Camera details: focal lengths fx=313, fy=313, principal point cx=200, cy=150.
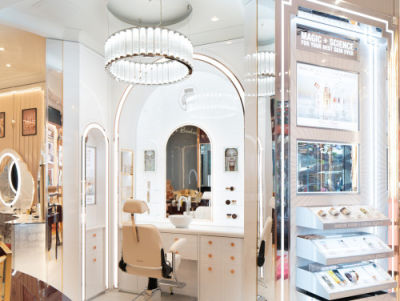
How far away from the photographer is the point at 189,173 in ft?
14.4

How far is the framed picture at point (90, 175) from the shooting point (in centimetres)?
398

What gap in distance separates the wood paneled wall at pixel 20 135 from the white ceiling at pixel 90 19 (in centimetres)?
78

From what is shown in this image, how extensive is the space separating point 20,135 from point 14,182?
53 cm

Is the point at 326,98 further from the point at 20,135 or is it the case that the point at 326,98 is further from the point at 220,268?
the point at 20,135

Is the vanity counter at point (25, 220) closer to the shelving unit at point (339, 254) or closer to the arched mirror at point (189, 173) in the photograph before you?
the arched mirror at point (189, 173)

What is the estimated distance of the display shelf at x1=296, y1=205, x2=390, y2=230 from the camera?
1.96m

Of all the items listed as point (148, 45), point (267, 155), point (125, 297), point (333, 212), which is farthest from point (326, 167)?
point (125, 297)

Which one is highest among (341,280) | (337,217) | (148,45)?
(148,45)

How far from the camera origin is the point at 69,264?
366 centimetres


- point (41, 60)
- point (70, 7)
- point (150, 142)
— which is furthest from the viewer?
point (150, 142)

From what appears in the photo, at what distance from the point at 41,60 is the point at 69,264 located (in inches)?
93.9

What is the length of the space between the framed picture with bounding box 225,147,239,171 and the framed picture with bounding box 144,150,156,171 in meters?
1.15

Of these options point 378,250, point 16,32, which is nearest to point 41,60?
point 16,32

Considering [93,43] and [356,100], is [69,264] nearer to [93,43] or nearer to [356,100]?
[93,43]
